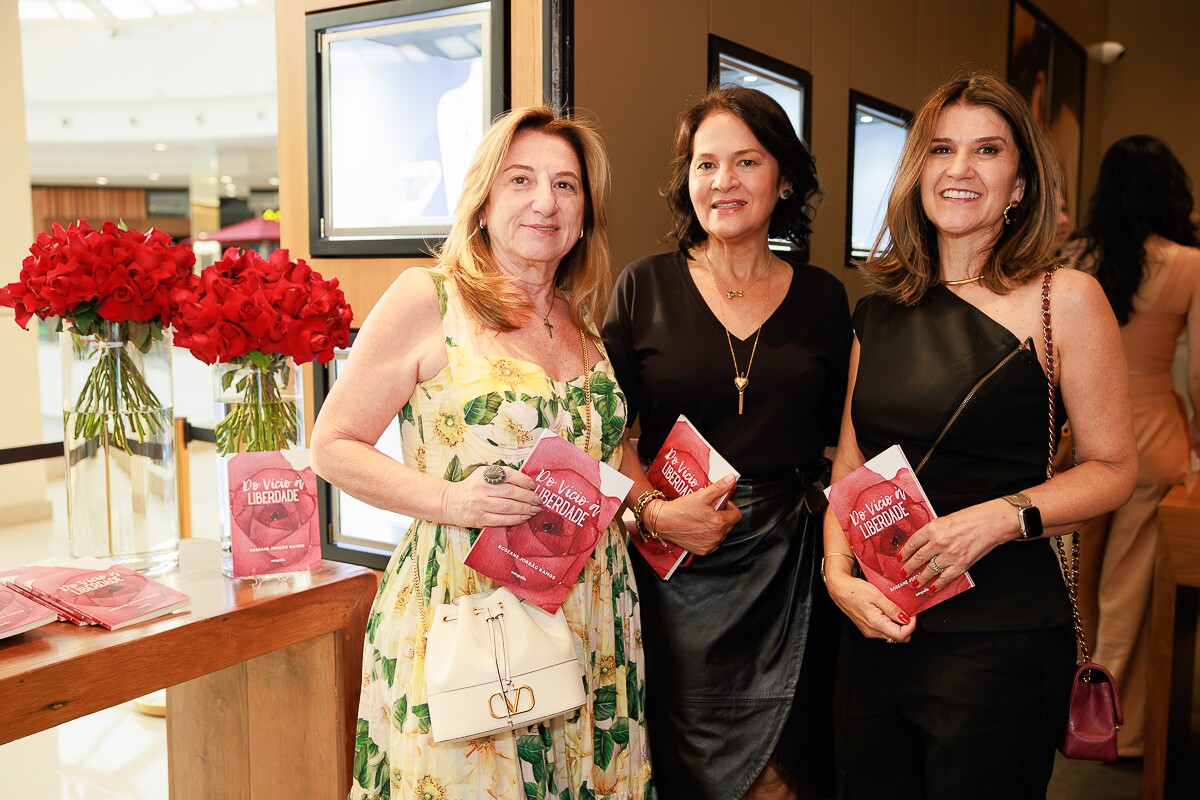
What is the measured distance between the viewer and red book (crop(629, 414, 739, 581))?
1891 mm

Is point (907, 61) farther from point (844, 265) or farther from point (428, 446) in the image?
point (428, 446)

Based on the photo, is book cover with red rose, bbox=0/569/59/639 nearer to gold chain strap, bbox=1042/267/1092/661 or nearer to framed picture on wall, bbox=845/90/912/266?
gold chain strap, bbox=1042/267/1092/661

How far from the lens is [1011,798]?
5.32ft

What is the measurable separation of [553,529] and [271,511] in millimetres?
505

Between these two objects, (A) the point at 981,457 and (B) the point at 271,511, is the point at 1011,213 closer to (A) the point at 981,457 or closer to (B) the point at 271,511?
(A) the point at 981,457

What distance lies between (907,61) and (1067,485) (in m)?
3.80

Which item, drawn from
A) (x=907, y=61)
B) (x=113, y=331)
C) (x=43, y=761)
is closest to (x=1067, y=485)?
(x=113, y=331)

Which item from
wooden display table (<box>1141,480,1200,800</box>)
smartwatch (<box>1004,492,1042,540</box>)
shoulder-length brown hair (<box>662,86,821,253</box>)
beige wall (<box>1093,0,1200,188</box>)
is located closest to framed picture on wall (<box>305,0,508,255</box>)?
shoulder-length brown hair (<box>662,86,821,253</box>)

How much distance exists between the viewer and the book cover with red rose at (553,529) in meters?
1.65

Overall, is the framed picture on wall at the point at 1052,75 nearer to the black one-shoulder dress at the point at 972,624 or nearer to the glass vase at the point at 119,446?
the black one-shoulder dress at the point at 972,624

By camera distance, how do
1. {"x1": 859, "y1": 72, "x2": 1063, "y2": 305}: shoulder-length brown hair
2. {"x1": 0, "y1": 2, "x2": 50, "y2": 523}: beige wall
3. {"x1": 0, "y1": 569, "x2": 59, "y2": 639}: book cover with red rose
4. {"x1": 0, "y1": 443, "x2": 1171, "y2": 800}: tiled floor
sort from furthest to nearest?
{"x1": 0, "y1": 2, "x2": 50, "y2": 523}: beige wall
{"x1": 0, "y1": 443, "x2": 1171, "y2": 800}: tiled floor
{"x1": 859, "y1": 72, "x2": 1063, "y2": 305}: shoulder-length brown hair
{"x1": 0, "y1": 569, "x2": 59, "y2": 639}: book cover with red rose

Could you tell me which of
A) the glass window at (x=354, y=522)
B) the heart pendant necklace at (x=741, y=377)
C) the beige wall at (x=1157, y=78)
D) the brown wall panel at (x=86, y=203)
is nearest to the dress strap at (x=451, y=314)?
the heart pendant necklace at (x=741, y=377)


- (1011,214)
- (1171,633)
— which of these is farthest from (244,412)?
(1171,633)

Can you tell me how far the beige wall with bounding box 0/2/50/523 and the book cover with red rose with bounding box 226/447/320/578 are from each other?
616cm
